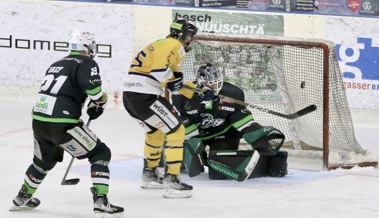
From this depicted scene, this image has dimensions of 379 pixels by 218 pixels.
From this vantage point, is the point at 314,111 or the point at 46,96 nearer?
the point at 46,96

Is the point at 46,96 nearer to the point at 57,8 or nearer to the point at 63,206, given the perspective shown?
the point at 63,206

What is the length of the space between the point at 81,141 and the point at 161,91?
89 cm

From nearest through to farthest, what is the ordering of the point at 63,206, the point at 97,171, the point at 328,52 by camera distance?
1. the point at 97,171
2. the point at 63,206
3. the point at 328,52

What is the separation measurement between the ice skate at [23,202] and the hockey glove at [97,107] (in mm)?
560

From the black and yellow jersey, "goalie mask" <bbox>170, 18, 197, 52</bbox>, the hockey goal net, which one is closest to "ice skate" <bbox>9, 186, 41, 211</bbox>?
the black and yellow jersey

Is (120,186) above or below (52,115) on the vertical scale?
below

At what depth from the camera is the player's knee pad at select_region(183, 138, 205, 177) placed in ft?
22.2

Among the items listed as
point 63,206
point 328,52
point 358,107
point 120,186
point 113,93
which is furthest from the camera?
point 113,93

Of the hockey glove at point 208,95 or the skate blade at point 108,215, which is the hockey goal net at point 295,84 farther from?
the skate blade at point 108,215

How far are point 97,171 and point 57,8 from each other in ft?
15.5

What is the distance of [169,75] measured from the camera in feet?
20.0

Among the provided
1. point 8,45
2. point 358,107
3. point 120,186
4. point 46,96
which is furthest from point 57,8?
point 46,96

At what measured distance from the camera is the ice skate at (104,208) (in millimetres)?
5469

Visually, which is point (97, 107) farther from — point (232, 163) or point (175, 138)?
point (232, 163)
